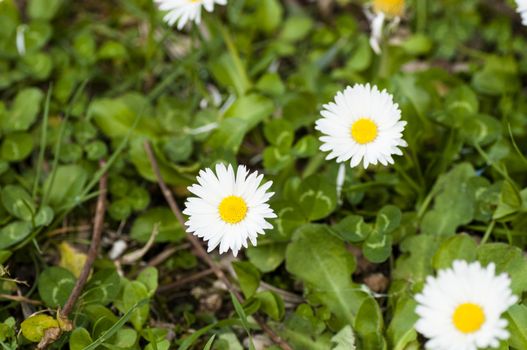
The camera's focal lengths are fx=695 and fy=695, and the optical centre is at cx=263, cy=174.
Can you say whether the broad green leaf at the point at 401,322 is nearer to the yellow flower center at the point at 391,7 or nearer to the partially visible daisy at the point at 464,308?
the partially visible daisy at the point at 464,308

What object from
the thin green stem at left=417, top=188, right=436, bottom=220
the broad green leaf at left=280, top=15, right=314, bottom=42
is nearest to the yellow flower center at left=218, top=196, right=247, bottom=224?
the thin green stem at left=417, top=188, right=436, bottom=220

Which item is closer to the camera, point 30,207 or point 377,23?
point 30,207

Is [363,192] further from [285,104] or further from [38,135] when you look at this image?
[38,135]

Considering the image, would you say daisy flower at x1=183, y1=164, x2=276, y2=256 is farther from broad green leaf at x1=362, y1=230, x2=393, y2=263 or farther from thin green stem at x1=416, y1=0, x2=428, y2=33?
thin green stem at x1=416, y1=0, x2=428, y2=33

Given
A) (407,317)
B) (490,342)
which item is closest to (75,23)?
(407,317)

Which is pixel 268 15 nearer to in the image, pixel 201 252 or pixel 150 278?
pixel 201 252

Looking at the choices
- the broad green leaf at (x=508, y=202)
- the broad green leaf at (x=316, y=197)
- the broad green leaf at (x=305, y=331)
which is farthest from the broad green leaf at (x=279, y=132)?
the broad green leaf at (x=508, y=202)

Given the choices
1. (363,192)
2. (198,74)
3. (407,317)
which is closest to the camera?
(407,317)
